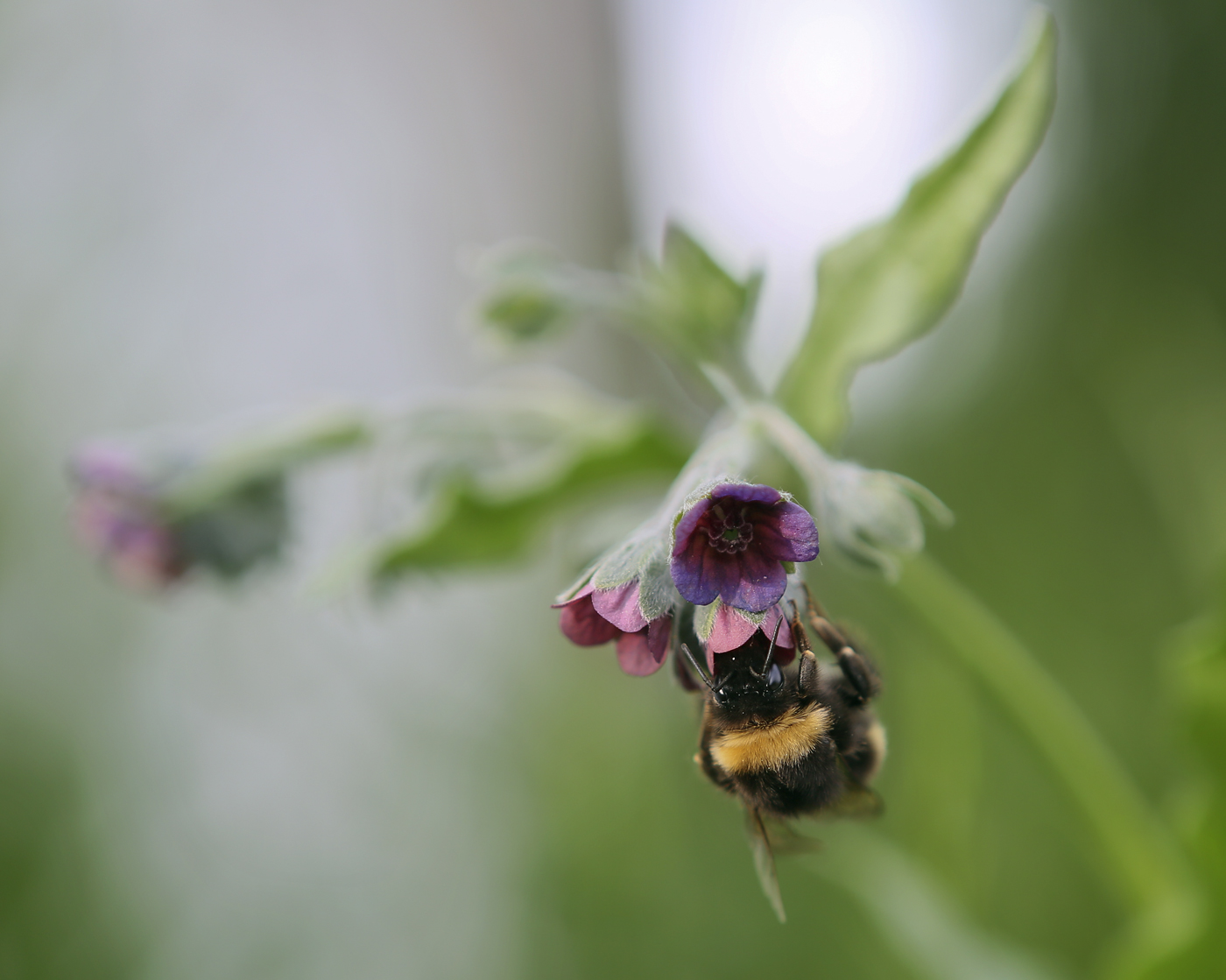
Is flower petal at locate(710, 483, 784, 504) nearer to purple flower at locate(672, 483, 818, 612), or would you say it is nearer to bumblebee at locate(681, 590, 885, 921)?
purple flower at locate(672, 483, 818, 612)

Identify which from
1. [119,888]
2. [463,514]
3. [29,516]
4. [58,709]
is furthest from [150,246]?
[463,514]

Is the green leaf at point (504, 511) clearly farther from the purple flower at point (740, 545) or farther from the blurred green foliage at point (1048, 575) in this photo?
the blurred green foliage at point (1048, 575)

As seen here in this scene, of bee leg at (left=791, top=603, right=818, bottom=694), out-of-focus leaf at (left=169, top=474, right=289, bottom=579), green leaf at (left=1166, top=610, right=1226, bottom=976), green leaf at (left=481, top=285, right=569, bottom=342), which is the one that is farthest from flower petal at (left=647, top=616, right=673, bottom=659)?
out-of-focus leaf at (left=169, top=474, right=289, bottom=579)

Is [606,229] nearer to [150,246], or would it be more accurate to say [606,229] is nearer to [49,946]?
[150,246]

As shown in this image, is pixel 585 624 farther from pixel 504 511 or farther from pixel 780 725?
pixel 504 511

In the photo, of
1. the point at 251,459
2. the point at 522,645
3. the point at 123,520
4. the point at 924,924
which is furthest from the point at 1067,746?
the point at 522,645

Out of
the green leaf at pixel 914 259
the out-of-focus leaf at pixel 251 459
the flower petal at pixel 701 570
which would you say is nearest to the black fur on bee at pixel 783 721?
the flower petal at pixel 701 570
